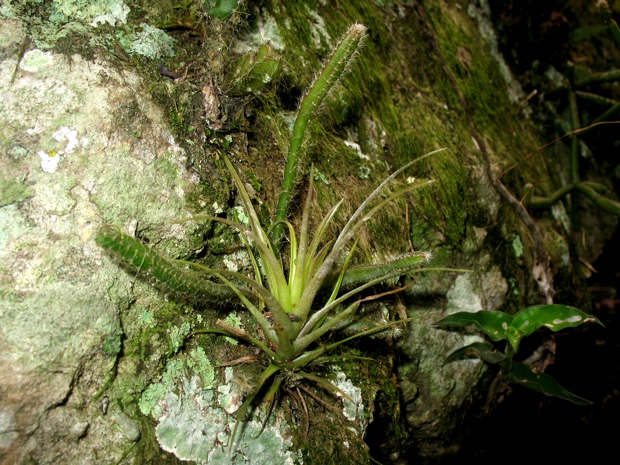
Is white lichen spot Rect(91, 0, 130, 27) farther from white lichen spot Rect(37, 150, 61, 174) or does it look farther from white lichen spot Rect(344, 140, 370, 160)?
white lichen spot Rect(344, 140, 370, 160)

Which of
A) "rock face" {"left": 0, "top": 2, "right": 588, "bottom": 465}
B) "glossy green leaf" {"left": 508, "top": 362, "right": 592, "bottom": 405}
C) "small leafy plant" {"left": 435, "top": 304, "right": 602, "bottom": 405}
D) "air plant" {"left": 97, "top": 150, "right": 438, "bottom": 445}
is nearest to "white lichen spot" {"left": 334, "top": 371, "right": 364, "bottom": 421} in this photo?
"rock face" {"left": 0, "top": 2, "right": 588, "bottom": 465}

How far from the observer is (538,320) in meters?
1.61

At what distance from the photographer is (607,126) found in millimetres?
3088

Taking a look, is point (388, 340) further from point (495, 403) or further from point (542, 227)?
point (542, 227)

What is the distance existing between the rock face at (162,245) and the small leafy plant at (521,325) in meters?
0.15

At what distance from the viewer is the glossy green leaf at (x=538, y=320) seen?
1.58 m

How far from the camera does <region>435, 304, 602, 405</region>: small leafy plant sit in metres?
1.59

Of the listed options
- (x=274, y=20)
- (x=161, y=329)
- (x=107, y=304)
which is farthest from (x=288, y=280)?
(x=274, y=20)

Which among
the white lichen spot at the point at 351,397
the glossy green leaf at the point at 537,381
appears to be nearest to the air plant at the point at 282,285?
the white lichen spot at the point at 351,397

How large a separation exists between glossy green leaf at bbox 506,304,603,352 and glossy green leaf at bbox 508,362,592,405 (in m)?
0.21

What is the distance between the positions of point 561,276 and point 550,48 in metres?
1.62

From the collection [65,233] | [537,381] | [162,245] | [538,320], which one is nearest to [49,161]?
[65,233]

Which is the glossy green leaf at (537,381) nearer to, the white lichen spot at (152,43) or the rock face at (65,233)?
the rock face at (65,233)

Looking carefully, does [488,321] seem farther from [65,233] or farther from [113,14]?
[113,14]
